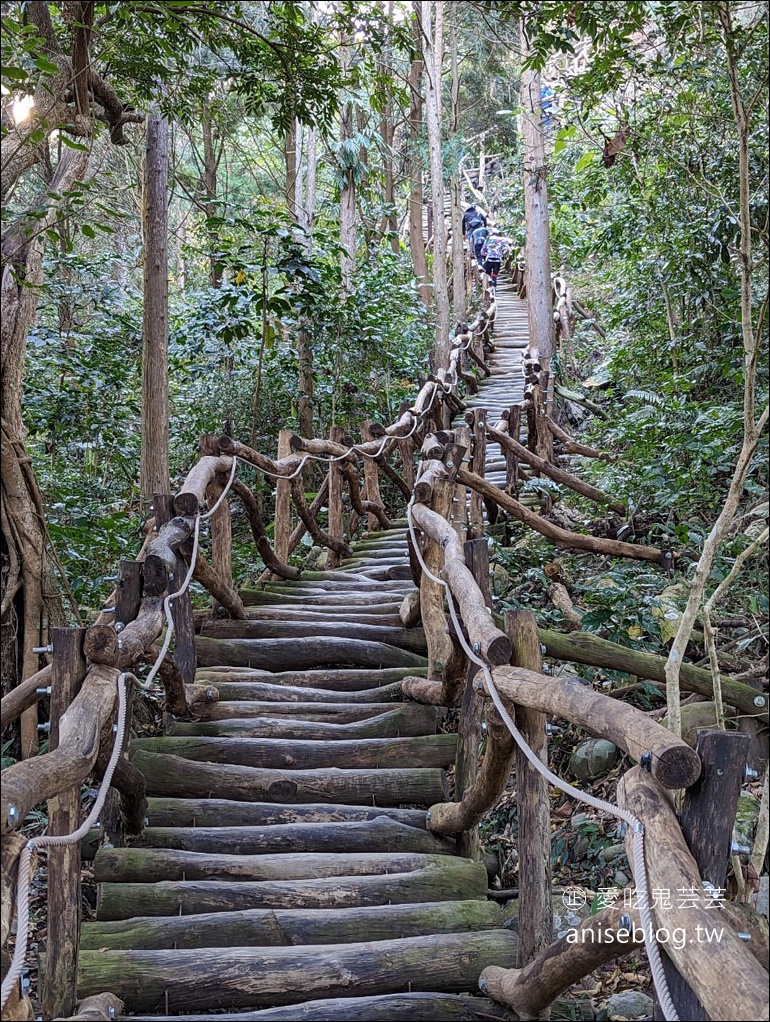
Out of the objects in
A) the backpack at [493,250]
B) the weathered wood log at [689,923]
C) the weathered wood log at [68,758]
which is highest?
the backpack at [493,250]

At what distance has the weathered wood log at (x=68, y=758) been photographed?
6.09 ft

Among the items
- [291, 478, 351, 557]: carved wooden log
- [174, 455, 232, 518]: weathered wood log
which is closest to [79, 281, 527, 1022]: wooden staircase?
[174, 455, 232, 518]: weathered wood log

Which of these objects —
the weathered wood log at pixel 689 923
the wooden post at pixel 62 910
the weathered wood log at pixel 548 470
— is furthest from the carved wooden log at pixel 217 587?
the weathered wood log at pixel 548 470

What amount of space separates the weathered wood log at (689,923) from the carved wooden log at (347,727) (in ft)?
7.81

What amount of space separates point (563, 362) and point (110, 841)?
44.4 ft

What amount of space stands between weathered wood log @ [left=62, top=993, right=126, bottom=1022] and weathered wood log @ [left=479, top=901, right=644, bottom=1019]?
1118 millimetres

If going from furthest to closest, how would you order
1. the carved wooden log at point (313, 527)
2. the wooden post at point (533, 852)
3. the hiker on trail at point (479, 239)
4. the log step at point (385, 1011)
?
1. the hiker on trail at point (479, 239)
2. the carved wooden log at point (313, 527)
3. the wooden post at point (533, 852)
4. the log step at point (385, 1011)

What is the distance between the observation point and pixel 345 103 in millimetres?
11508

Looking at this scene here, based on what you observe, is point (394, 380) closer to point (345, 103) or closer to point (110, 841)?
point (345, 103)

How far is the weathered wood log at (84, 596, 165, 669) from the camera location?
275cm

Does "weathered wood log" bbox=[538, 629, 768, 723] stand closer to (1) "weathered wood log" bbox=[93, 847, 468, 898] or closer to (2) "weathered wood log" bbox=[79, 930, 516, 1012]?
(1) "weathered wood log" bbox=[93, 847, 468, 898]

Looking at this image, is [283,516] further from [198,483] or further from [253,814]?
Result: [253,814]

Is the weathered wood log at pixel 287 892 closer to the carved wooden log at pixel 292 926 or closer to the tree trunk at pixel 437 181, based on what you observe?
the carved wooden log at pixel 292 926

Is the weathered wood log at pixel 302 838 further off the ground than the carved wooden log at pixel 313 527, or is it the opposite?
the carved wooden log at pixel 313 527
